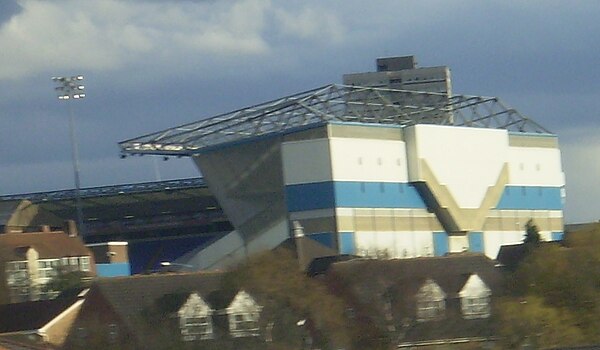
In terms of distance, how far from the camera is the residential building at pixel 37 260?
273 feet

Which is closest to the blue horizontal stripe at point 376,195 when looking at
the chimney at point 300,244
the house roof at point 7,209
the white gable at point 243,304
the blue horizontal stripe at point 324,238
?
the blue horizontal stripe at point 324,238

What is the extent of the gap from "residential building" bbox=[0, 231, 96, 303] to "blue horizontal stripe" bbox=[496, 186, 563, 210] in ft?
116

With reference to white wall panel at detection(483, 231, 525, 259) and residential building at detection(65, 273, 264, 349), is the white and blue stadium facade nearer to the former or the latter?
white wall panel at detection(483, 231, 525, 259)

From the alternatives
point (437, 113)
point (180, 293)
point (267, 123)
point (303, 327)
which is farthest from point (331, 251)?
point (303, 327)

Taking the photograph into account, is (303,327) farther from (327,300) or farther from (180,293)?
(180,293)

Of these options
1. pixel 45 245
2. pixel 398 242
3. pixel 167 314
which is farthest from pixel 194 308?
pixel 398 242

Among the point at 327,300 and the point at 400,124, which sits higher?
the point at 400,124

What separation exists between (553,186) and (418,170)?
18420mm

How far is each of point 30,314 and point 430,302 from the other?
1815 cm

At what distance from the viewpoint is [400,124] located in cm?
10844

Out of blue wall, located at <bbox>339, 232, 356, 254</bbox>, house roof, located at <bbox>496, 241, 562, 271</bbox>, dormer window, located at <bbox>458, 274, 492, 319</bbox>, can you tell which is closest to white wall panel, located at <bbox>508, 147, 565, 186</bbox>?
blue wall, located at <bbox>339, 232, 356, 254</bbox>

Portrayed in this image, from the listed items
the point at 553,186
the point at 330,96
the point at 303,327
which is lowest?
the point at 303,327

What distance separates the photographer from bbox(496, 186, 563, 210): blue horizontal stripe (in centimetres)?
11481

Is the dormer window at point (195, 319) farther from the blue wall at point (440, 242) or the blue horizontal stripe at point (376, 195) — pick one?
the blue wall at point (440, 242)
